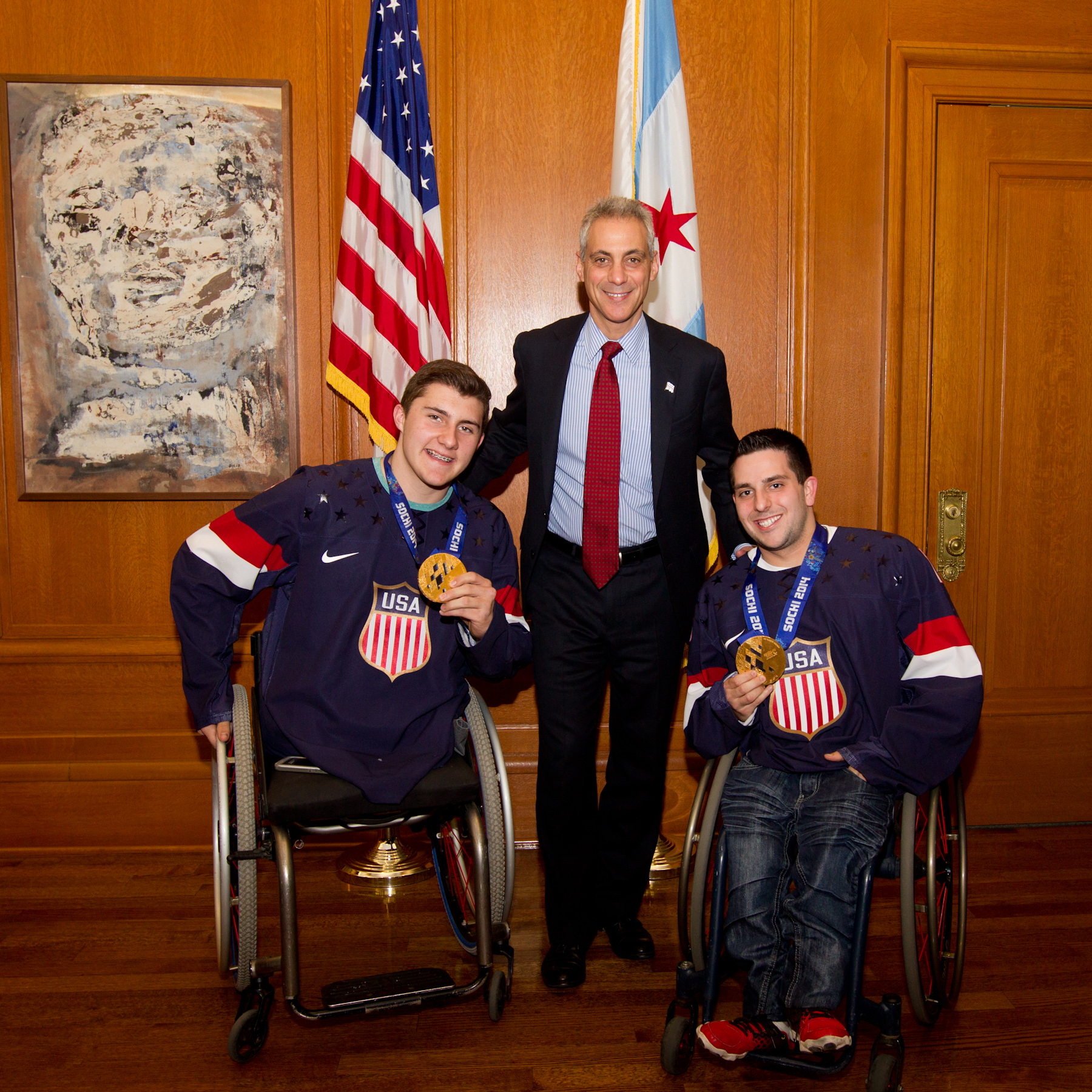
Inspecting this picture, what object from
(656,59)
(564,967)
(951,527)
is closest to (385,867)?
(564,967)

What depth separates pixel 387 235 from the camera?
3129mm

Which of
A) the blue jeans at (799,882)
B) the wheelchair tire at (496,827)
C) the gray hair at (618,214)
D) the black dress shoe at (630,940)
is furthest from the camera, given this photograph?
the black dress shoe at (630,940)

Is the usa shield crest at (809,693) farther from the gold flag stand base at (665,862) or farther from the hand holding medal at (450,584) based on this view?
the gold flag stand base at (665,862)

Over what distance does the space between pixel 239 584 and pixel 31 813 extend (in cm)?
182

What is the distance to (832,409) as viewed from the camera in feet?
11.3

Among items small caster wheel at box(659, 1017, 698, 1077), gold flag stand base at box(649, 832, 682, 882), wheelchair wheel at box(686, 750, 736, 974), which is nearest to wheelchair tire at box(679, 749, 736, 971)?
wheelchair wheel at box(686, 750, 736, 974)

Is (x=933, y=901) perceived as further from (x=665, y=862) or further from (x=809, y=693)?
(x=665, y=862)

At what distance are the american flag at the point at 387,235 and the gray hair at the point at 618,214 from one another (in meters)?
0.95

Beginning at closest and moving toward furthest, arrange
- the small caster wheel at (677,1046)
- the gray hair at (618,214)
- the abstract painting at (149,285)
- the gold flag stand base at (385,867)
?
the small caster wheel at (677,1046) → the gray hair at (618,214) → the gold flag stand base at (385,867) → the abstract painting at (149,285)

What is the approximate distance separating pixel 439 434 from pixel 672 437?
62cm

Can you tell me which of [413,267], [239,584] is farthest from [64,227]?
[239,584]

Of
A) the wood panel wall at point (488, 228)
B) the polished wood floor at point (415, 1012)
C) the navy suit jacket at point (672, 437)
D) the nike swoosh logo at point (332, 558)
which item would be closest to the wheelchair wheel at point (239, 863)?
the polished wood floor at point (415, 1012)

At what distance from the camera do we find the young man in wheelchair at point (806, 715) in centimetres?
188

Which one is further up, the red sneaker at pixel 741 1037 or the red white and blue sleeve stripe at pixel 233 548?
the red white and blue sleeve stripe at pixel 233 548
